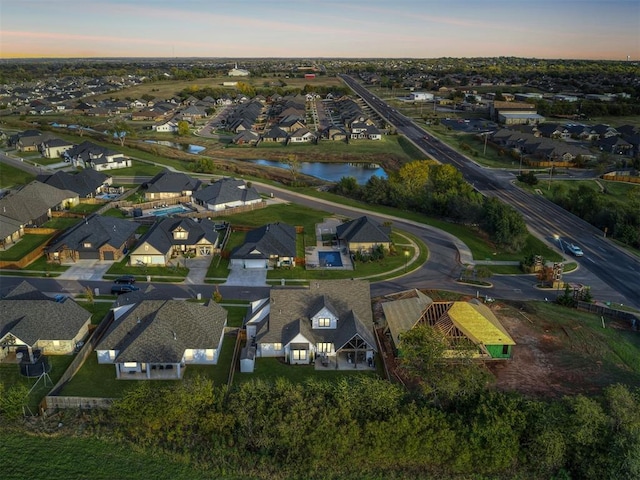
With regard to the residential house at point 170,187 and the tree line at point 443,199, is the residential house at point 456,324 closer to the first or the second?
the tree line at point 443,199

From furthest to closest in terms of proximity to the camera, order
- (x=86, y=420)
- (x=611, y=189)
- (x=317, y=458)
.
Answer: (x=611, y=189)
(x=86, y=420)
(x=317, y=458)

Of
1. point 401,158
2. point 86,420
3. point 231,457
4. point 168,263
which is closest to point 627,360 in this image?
point 231,457

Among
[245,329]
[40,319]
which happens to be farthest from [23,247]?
[245,329]

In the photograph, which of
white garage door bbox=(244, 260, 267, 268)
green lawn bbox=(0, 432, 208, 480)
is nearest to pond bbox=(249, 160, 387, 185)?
white garage door bbox=(244, 260, 267, 268)

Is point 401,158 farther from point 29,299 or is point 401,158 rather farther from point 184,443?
point 184,443

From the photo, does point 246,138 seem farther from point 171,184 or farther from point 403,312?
point 403,312
